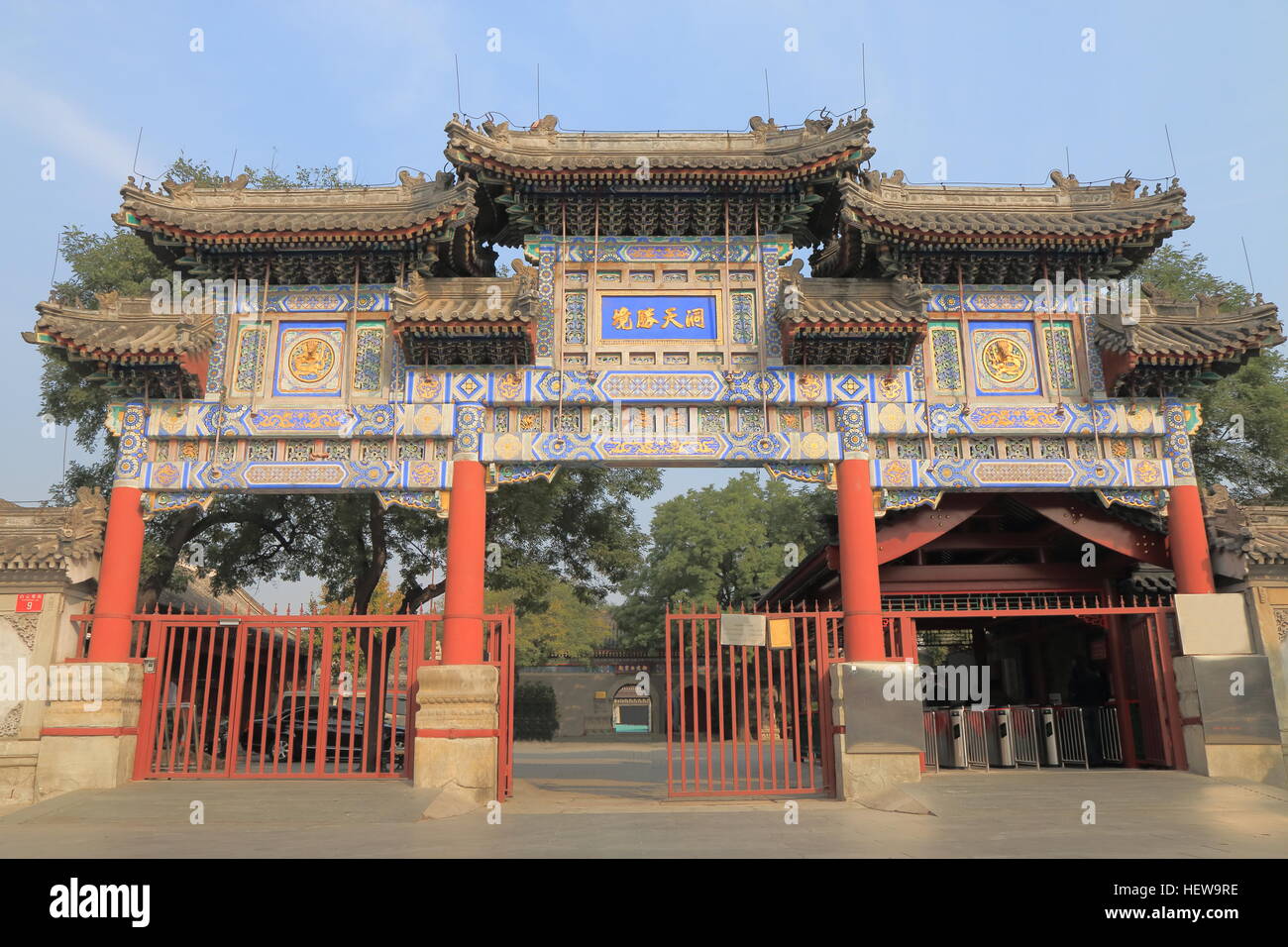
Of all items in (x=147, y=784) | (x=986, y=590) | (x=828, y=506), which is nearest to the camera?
(x=147, y=784)

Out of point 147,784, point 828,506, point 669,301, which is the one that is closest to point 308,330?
point 669,301

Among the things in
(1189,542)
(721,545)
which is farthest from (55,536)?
(721,545)

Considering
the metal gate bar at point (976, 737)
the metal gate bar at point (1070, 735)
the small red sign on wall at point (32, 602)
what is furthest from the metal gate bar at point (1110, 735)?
the small red sign on wall at point (32, 602)

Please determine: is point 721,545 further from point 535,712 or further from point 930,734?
point 930,734

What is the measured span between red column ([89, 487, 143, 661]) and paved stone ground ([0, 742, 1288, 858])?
1925mm

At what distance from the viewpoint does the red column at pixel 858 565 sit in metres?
12.9

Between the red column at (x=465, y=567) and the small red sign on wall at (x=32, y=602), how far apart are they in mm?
5448

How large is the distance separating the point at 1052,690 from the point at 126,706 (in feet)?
53.4

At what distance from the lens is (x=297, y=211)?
15250 mm

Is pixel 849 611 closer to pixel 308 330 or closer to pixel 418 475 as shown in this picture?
pixel 418 475

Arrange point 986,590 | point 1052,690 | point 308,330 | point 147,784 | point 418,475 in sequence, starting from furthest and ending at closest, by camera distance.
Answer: point 1052,690 < point 986,590 < point 308,330 < point 418,475 < point 147,784

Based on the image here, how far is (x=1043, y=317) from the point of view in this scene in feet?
48.1

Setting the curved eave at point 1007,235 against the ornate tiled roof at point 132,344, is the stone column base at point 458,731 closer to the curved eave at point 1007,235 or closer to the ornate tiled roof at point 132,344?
the ornate tiled roof at point 132,344

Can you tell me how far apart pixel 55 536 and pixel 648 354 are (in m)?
8.70
